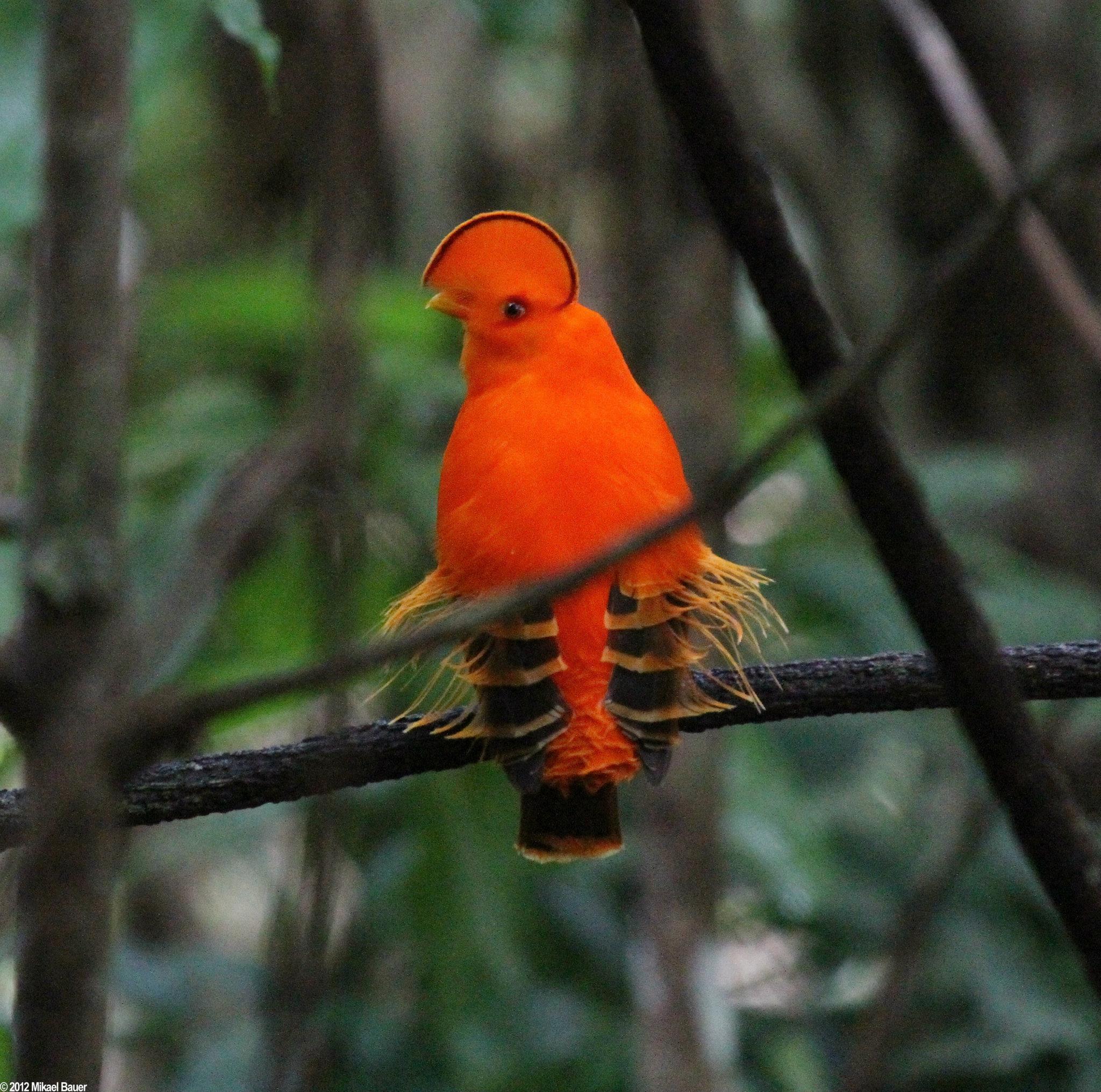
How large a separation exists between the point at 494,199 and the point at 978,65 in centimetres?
152

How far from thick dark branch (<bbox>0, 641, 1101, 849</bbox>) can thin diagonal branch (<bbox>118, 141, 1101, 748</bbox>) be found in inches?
22.4

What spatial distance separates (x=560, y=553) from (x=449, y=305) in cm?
32

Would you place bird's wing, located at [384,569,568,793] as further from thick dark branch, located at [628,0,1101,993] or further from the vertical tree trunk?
thick dark branch, located at [628,0,1101,993]

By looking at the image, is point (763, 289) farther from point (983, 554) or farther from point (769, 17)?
point (769, 17)

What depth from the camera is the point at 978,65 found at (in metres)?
4.57

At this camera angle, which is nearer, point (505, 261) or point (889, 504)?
point (889, 504)

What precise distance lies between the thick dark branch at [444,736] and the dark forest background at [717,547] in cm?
26

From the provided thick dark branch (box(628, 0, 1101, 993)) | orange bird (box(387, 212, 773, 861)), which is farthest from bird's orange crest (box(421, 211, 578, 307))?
thick dark branch (box(628, 0, 1101, 993))

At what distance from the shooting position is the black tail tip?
1.85 metres

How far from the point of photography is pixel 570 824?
6.11 ft

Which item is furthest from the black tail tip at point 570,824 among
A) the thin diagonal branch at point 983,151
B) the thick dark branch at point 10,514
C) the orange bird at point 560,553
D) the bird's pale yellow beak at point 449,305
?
the thin diagonal branch at point 983,151

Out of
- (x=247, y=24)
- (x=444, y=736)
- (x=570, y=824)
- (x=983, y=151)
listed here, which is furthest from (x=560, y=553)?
(x=983, y=151)

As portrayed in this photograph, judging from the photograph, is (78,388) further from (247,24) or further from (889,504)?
(889,504)

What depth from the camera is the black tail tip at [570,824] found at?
185cm
